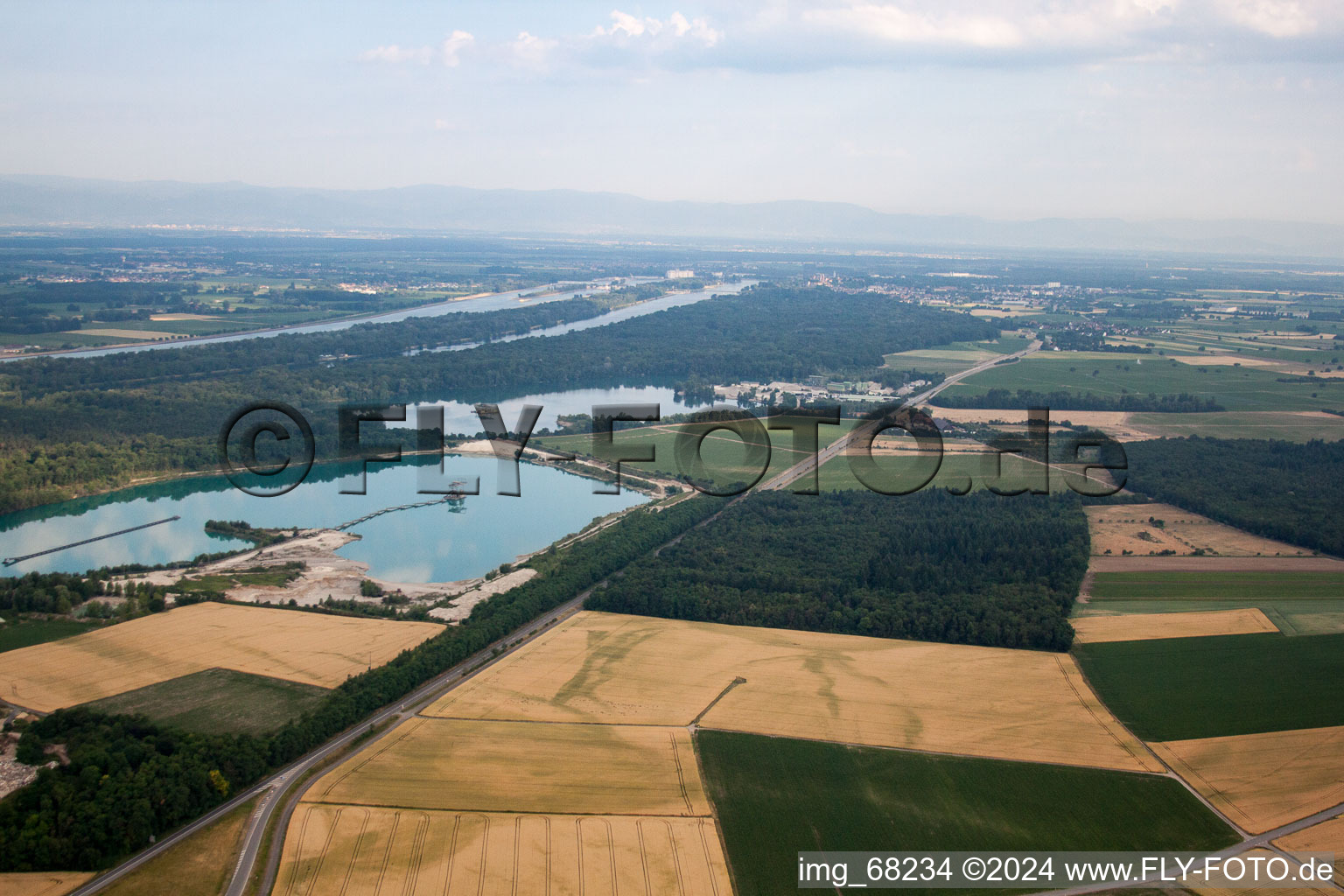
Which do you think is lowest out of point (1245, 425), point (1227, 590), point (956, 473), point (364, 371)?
point (1227, 590)

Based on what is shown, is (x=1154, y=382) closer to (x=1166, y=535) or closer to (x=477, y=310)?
(x=1166, y=535)

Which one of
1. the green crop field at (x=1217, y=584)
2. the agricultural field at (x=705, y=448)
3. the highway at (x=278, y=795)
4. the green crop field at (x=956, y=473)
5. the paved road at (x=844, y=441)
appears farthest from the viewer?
the agricultural field at (x=705, y=448)

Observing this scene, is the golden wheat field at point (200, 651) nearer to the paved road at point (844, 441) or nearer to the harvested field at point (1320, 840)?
the harvested field at point (1320, 840)

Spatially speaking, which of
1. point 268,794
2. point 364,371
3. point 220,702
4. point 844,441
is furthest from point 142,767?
point 364,371

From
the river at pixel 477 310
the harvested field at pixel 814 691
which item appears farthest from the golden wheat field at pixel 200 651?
the river at pixel 477 310

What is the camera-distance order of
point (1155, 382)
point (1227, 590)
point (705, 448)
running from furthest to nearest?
point (1155, 382), point (705, 448), point (1227, 590)

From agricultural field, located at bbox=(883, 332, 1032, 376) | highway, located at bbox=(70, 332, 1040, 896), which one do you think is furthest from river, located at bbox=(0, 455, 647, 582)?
agricultural field, located at bbox=(883, 332, 1032, 376)
